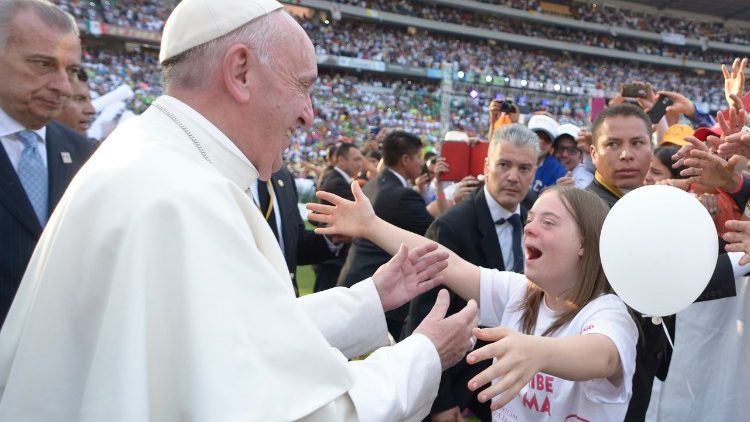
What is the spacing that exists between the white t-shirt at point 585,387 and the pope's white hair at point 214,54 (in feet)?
4.57

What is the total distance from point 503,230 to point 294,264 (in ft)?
4.67

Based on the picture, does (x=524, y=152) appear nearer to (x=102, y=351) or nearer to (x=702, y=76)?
(x=102, y=351)

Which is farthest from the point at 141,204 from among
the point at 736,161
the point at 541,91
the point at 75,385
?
the point at 541,91

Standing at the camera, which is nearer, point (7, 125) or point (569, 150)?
point (7, 125)

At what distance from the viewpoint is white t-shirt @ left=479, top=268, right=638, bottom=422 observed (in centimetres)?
214

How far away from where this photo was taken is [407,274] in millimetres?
2357

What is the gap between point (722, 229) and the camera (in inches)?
142

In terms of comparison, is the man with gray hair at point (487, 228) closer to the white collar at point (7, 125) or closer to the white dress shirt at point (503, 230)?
the white dress shirt at point (503, 230)

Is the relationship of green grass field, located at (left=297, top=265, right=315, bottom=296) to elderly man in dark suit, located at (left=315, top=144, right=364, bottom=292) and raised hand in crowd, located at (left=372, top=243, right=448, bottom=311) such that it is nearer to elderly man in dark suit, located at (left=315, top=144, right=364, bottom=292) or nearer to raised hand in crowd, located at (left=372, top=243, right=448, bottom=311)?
elderly man in dark suit, located at (left=315, top=144, right=364, bottom=292)

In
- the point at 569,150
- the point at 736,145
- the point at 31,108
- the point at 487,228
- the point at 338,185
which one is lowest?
the point at 338,185

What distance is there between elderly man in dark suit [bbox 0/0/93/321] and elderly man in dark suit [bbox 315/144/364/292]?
331 cm

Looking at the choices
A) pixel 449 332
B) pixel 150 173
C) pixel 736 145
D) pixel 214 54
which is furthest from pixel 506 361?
pixel 736 145

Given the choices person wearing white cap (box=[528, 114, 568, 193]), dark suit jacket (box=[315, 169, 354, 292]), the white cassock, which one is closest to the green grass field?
dark suit jacket (box=[315, 169, 354, 292])

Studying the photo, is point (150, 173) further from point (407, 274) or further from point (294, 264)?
point (294, 264)
